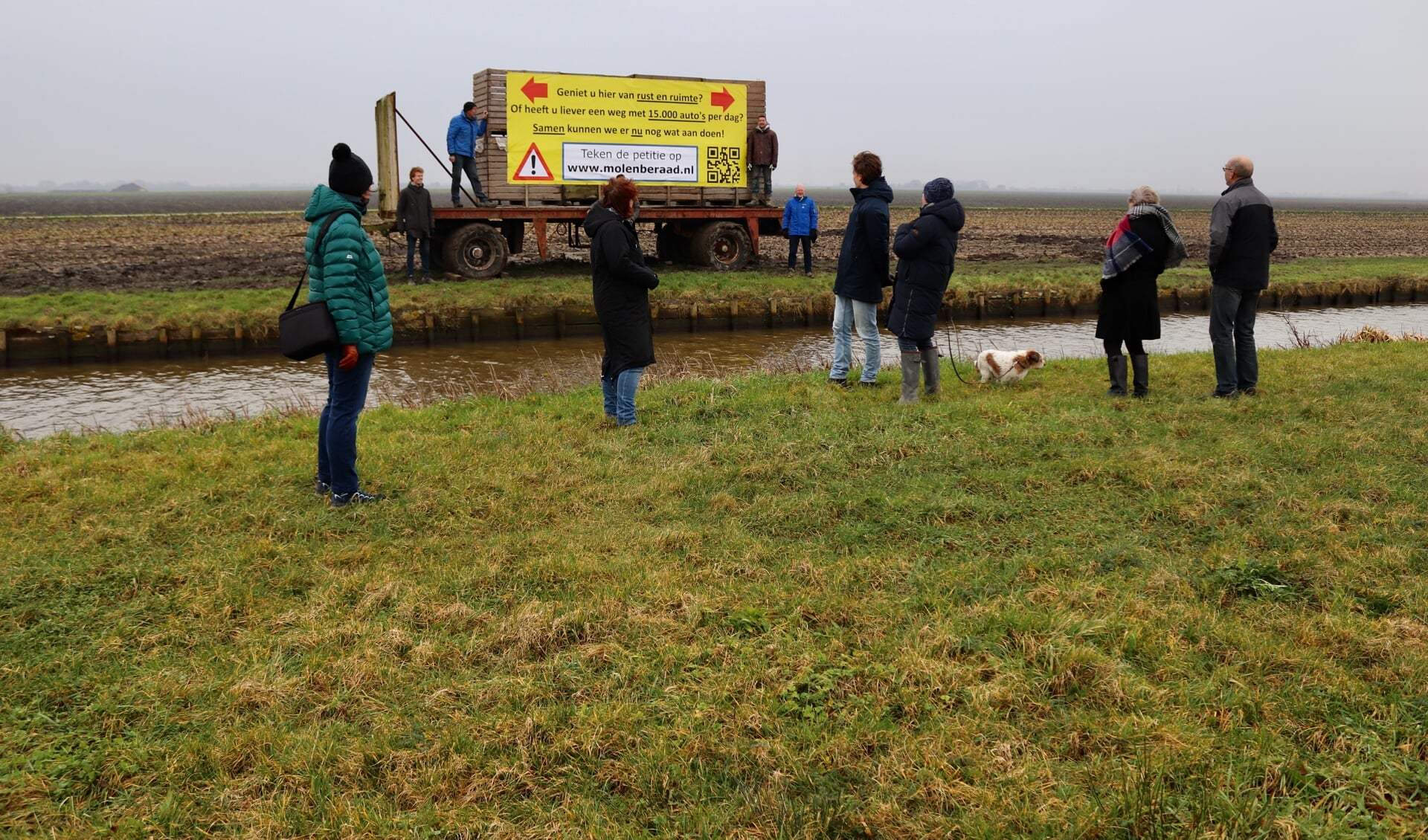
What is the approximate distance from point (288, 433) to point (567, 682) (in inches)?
188

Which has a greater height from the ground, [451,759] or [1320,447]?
[1320,447]

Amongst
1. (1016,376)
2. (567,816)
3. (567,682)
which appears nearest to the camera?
(567,816)

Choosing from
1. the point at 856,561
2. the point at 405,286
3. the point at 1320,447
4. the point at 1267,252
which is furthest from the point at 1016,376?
the point at 405,286

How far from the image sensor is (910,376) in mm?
8070

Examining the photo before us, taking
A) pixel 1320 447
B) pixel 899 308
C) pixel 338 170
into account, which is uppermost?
pixel 338 170

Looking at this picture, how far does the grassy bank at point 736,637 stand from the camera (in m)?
3.00

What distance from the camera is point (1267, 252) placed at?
313 inches

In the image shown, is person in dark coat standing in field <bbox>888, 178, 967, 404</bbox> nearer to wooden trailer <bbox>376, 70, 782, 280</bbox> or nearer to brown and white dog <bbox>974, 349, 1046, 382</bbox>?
brown and white dog <bbox>974, 349, 1046, 382</bbox>

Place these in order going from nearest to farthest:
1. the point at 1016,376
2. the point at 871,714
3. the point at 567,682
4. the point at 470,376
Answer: the point at 871,714 → the point at 567,682 → the point at 1016,376 → the point at 470,376

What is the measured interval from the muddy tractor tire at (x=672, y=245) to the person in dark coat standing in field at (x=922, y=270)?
39.2 ft

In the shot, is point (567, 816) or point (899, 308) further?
point (899, 308)

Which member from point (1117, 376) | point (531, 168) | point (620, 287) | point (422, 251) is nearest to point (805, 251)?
point (531, 168)

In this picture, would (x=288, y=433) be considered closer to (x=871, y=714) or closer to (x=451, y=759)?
(x=451, y=759)

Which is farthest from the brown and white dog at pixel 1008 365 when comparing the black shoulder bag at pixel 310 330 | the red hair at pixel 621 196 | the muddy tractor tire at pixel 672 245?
the muddy tractor tire at pixel 672 245
